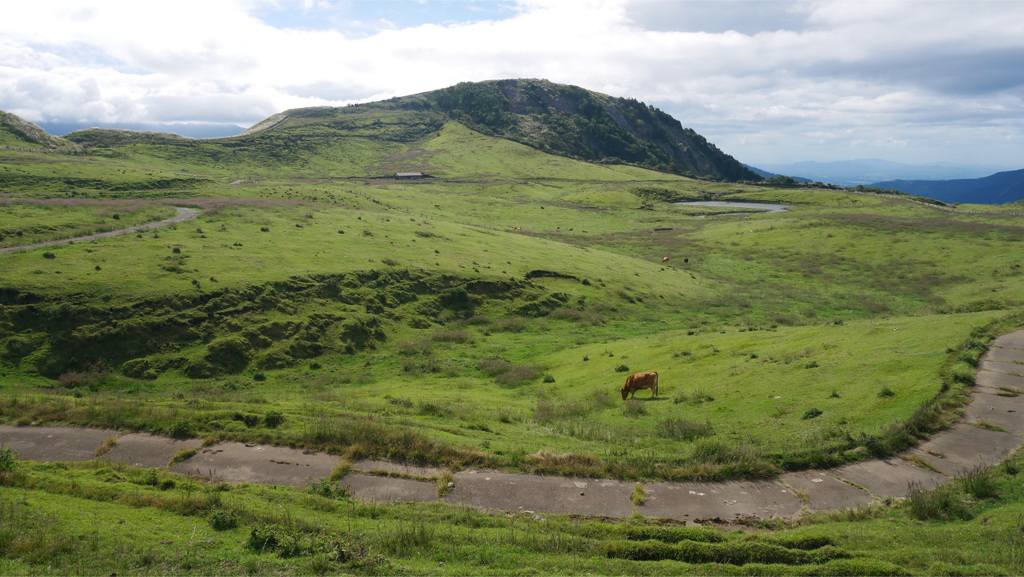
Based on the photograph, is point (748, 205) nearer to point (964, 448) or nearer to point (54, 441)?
point (964, 448)

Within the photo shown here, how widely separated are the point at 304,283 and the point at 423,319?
10141mm

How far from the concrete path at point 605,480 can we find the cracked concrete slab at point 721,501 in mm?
26

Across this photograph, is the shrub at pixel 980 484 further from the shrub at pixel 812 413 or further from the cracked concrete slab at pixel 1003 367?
the cracked concrete slab at pixel 1003 367

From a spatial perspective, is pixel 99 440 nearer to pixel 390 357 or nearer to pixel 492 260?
pixel 390 357

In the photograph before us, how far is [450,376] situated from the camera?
3262 centimetres

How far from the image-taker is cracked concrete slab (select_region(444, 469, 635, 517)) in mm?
12805

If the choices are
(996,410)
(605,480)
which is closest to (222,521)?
(605,480)

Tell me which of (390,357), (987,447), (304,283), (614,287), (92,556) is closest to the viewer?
(92,556)

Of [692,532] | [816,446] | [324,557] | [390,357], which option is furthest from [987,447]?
[390,357]

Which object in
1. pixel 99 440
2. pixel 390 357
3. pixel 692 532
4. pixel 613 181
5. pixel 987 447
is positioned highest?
pixel 613 181

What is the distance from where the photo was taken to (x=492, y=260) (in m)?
57.7

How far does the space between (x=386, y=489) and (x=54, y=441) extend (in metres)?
12.1

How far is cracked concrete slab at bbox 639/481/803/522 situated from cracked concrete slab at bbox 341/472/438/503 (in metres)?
5.85

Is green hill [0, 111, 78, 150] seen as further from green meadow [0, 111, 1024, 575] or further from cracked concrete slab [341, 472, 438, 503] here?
cracked concrete slab [341, 472, 438, 503]
